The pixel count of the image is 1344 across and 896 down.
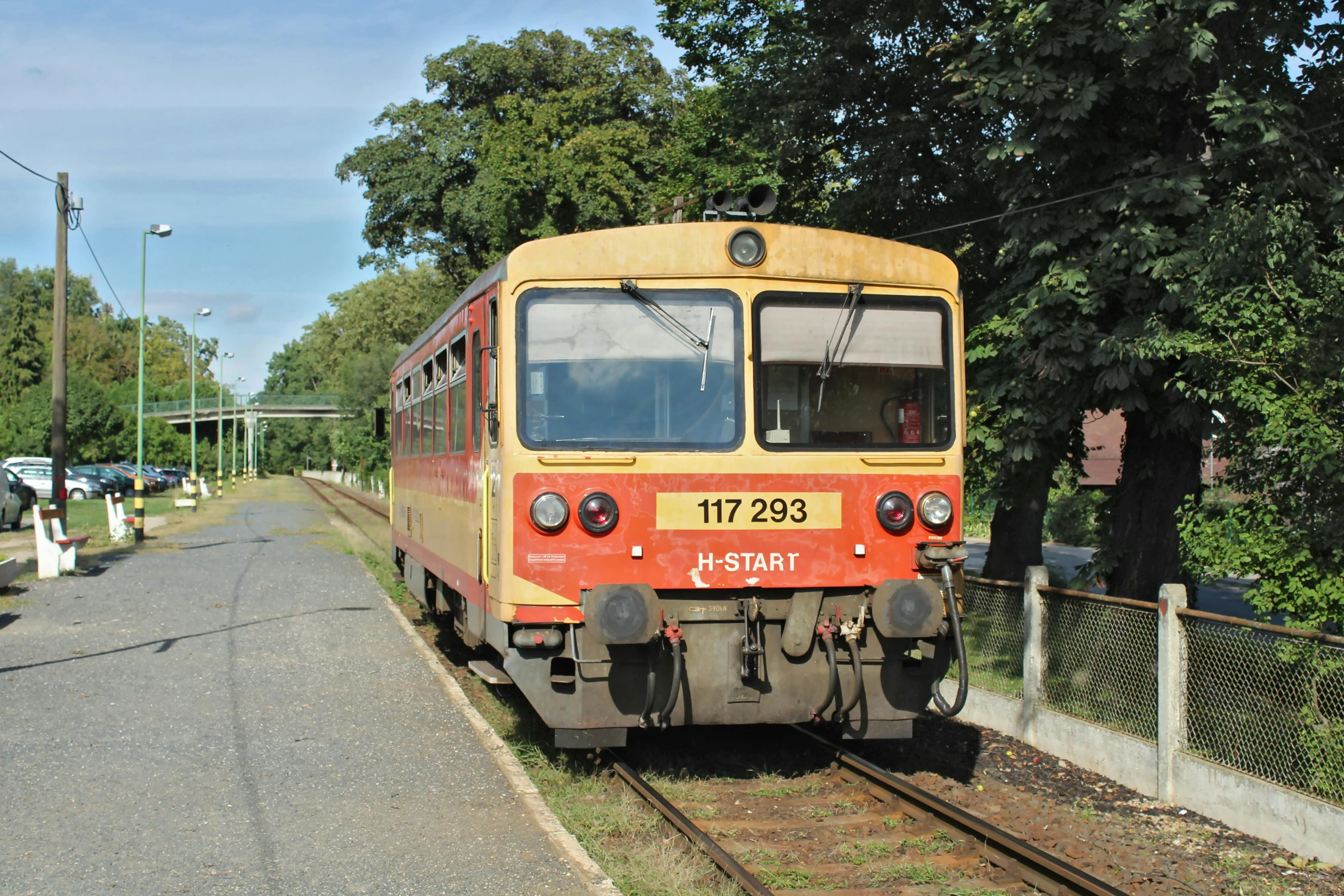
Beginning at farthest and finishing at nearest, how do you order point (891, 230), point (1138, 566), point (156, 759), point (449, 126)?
point (449, 126) < point (891, 230) < point (1138, 566) < point (156, 759)

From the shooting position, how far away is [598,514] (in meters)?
6.74

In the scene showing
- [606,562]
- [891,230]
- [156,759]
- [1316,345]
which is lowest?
[156,759]

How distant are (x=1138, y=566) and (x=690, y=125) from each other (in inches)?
613

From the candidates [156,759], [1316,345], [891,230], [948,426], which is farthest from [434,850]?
[891,230]

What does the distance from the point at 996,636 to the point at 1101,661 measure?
67.0 inches

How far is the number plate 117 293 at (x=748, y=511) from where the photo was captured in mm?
6809

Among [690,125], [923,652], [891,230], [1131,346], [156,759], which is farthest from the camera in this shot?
[690,125]

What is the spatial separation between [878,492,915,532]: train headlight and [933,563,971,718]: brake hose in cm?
33

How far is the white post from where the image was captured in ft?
23.4

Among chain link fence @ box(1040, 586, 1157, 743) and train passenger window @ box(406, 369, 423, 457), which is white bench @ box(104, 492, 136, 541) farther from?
chain link fence @ box(1040, 586, 1157, 743)

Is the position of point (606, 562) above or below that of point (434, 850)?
above

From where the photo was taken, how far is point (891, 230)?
15.9 m

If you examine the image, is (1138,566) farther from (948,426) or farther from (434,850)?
(434,850)

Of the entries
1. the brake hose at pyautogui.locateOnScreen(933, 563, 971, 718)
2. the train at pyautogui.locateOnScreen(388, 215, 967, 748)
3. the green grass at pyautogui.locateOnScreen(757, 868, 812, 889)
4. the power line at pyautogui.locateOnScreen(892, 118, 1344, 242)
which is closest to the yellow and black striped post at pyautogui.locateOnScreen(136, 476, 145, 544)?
the power line at pyautogui.locateOnScreen(892, 118, 1344, 242)
